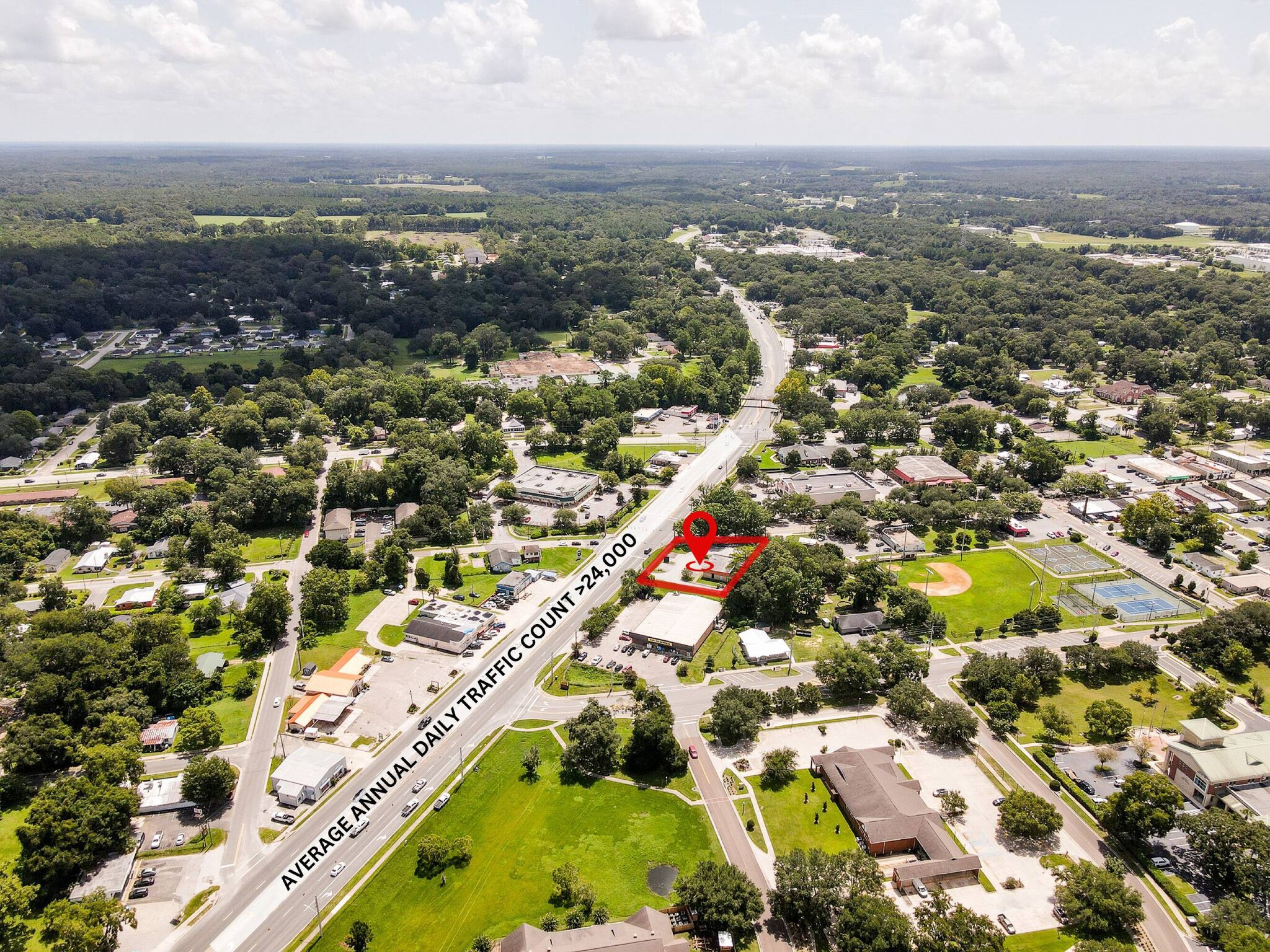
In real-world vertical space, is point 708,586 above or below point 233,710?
above

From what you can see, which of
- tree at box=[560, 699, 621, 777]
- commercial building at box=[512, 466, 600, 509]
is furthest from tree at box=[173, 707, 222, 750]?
commercial building at box=[512, 466, 600, 509]

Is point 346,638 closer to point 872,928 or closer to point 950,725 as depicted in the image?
point 872,928

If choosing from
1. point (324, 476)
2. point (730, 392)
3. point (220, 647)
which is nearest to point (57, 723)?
point (220, 647)

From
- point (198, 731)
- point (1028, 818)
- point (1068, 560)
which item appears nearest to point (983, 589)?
point (1068, 560)

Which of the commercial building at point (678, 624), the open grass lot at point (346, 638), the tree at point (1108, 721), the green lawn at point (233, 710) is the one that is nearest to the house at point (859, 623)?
the commercial building at point (678, 624)

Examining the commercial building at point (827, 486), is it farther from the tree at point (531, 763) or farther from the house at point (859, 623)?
the tree at point (531, 763)
